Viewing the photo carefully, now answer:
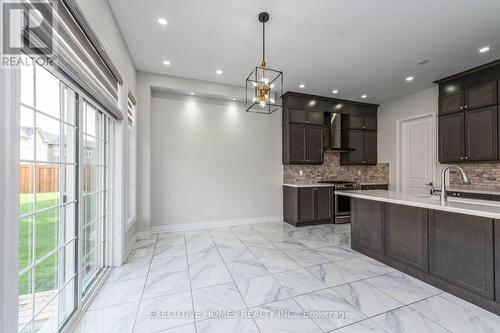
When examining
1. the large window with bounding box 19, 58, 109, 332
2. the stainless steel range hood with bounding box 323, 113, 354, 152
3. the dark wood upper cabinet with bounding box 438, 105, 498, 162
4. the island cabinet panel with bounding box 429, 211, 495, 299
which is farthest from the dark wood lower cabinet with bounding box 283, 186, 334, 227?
the large window with bounding box 19, 58, 109, 332

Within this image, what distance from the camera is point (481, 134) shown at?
3.79 metres

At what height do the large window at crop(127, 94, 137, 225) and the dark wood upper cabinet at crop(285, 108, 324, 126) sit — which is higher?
the dark wood upper cabinet at crop(285, 108, 324, 126)

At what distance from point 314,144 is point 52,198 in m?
4.78

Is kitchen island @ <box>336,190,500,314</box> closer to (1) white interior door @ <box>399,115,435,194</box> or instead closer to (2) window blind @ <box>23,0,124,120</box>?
(1) white interior door @ <box>399,115,435,194</box>

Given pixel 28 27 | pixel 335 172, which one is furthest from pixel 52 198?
pixel 335 172

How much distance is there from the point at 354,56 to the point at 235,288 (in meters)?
3.83

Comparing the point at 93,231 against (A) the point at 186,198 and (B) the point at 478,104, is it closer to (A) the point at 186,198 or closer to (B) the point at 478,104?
(A) the point at 186,198

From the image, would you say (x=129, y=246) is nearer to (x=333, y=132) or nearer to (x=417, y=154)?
(x=333, y=132)

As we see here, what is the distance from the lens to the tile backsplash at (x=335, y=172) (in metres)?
5.27

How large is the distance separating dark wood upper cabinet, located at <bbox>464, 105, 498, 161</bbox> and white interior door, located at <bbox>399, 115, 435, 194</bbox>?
31.1 inches

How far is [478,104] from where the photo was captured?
149 inches

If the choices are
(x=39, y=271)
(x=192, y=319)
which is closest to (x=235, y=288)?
(x=192, y=319)

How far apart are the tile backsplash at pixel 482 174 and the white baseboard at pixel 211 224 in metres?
3.92

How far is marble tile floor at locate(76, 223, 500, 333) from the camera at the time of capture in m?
1.78
